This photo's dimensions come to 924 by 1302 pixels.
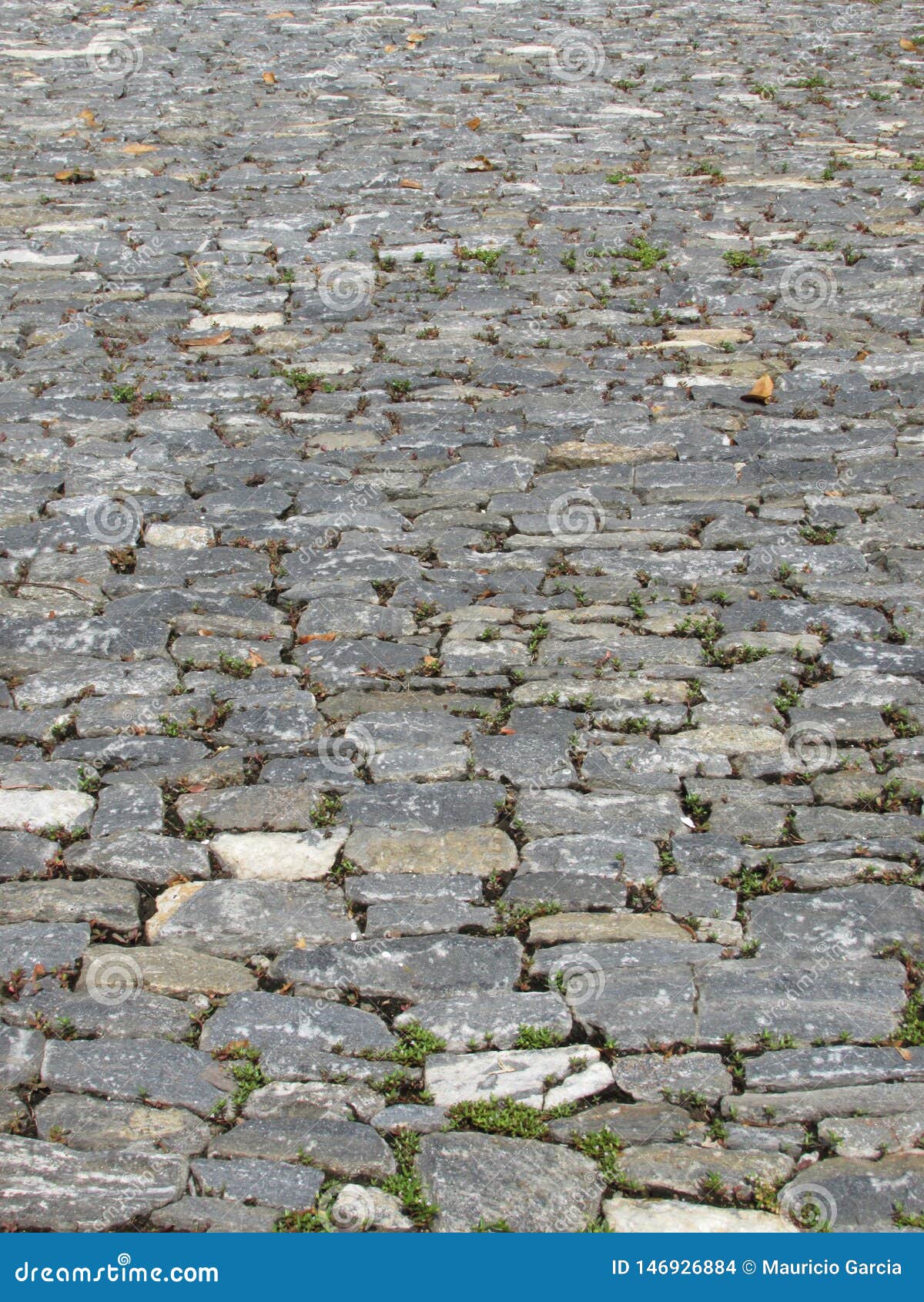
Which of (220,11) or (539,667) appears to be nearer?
(539,667)

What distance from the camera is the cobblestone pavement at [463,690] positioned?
9.09ft

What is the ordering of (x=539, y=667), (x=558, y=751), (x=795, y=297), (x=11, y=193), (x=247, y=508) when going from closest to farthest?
(x=558, y=751) < (x=539, y=667) < (x=247, y=508) < (x=795, y=297) < (x=11, y=193)

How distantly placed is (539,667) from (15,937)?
175cm

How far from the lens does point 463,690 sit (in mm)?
4094

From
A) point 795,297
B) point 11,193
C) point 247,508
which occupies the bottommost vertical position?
point 247,508

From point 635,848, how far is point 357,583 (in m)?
1.57

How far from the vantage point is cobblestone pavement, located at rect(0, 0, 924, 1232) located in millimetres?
2771

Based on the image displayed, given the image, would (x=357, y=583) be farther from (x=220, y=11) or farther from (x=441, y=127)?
(x=220, y=11)

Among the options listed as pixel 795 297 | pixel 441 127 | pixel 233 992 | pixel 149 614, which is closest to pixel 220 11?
pixel 441 127

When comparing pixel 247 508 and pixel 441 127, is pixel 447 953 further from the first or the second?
pixel 441 127

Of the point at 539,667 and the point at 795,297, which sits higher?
the point at 795,297

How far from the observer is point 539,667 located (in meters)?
4.17

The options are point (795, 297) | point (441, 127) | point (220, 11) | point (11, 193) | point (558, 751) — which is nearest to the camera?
point (558, 751)

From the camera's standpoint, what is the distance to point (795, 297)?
262 inches
